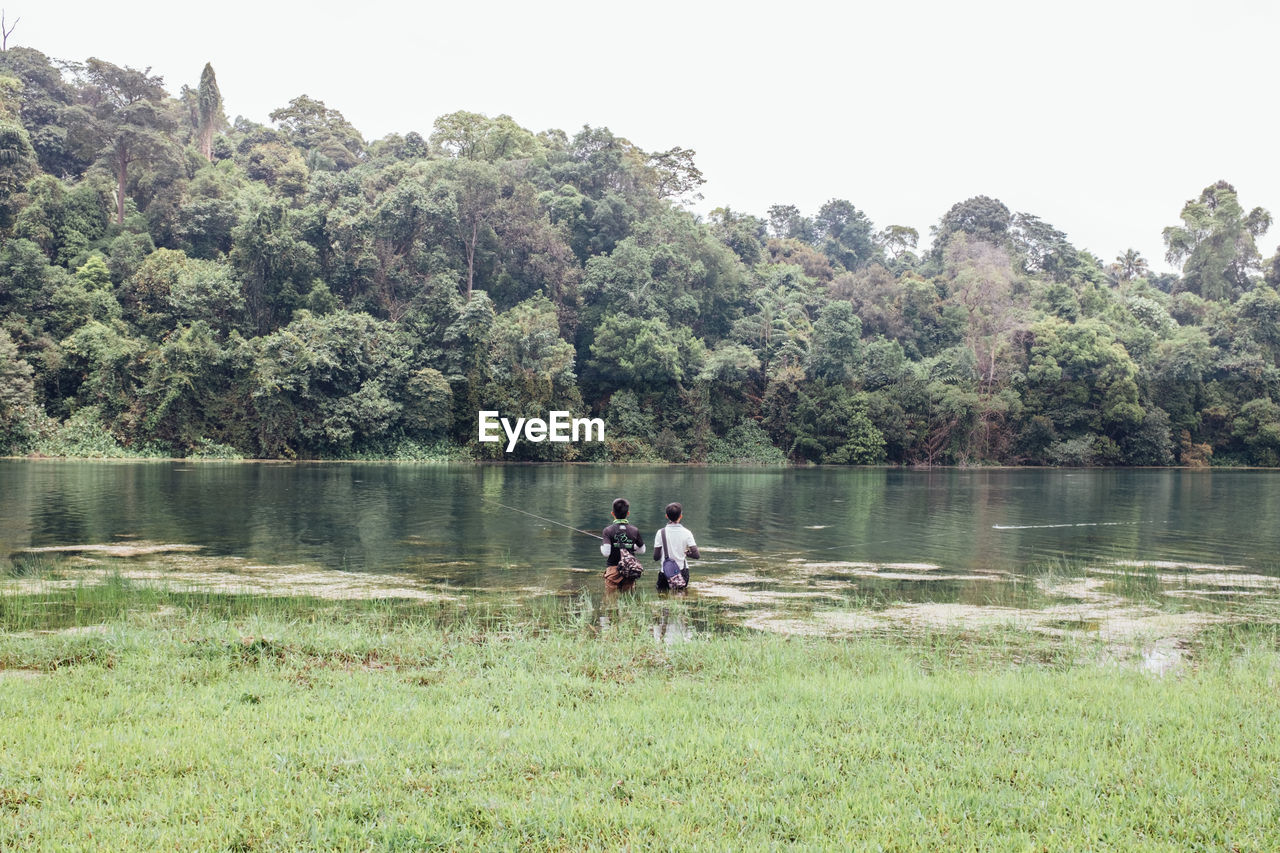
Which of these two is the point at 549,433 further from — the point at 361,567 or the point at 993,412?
the point at 361,567

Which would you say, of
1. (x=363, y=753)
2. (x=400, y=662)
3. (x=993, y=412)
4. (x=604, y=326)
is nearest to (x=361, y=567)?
(x=400, y=662)

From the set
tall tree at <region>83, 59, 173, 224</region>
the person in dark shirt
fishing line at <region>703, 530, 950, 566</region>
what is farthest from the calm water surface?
tall tree at <region>83, 59, 173, 224</region>

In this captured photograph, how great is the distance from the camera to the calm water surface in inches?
717

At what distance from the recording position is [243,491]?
103 feet

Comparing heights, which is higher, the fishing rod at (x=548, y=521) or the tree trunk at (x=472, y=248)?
the tree trunk at (x=472, y=248)

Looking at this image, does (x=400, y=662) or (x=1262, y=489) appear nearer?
(x=400, y=662)

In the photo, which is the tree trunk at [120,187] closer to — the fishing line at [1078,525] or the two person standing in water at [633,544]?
the fishing line at [1078,525]

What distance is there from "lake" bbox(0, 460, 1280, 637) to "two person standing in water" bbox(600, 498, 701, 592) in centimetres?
46

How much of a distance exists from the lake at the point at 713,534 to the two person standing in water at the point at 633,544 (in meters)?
0.46

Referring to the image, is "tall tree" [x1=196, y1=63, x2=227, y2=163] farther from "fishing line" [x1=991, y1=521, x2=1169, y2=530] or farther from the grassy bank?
the grassy bank

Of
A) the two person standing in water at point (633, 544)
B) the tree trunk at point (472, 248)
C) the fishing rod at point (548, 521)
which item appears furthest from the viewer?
the tree trunk at point (472, 248)

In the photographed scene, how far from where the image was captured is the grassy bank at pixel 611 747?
4711mm

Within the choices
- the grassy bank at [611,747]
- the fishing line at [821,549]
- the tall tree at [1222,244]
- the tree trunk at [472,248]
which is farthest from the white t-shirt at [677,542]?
the tall tree at [1222,244]

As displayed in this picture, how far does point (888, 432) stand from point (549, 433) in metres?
22.3
